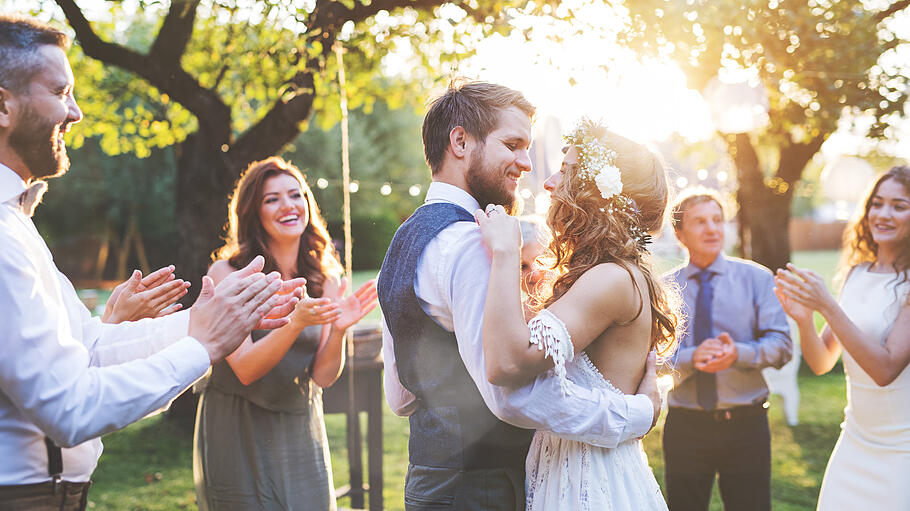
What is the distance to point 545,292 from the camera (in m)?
2.27

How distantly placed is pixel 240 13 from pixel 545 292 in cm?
439

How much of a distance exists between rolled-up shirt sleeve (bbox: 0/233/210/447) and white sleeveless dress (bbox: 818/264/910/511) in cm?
282

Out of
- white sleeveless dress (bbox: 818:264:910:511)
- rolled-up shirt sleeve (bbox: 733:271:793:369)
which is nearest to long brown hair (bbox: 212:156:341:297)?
rolled-up shirt sleeve (bbox: 733:271:793:369)

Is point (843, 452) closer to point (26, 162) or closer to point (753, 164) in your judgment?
point (26, 162)

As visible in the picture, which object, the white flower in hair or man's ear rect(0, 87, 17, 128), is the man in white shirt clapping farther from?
the white flower in hair

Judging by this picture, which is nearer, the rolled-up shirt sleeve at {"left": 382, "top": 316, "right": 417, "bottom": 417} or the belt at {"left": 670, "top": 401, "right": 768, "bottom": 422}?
the rolled-up shirt sleeve at {"left": 382, "top": 316, "right": 417, "bottom": 417}

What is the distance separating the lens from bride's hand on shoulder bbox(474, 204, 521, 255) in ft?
5.97

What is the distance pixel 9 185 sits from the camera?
173cm

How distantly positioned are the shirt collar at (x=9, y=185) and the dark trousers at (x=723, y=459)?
3.27 metres

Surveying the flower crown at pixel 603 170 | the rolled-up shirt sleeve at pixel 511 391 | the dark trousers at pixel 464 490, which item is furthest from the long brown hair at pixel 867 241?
the dark trousers at pixel 464 490

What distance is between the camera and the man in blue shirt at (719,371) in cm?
367

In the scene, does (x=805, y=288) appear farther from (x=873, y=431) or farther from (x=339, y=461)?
(x=339, y=461)

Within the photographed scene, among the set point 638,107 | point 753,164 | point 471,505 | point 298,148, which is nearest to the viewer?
point 471,505

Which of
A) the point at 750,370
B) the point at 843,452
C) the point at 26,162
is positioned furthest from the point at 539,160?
the point at 26,162
